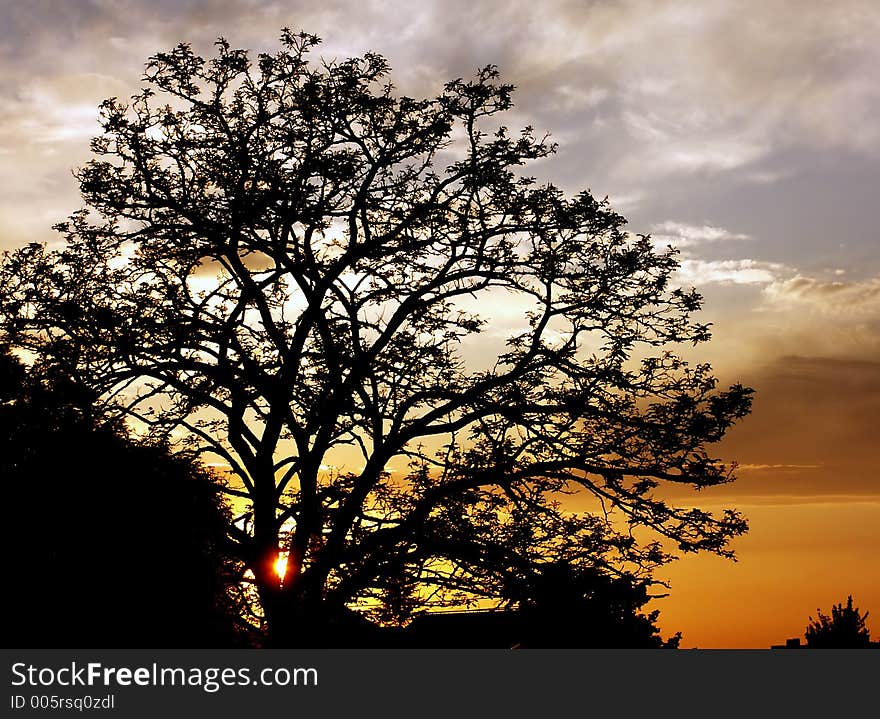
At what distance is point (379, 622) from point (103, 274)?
9.50 metres

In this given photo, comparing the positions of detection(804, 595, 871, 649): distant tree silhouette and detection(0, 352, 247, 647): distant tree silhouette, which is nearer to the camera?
detection(0, 352, 247, 647): distant tree silhouette

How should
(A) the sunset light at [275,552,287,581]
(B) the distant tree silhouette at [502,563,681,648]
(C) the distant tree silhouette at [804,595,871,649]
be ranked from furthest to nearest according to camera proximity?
(C) the distant tree silhouette at [804,595,871,649] → (A) the sunset light at [275,552,287,581] → (B) the distant tree silhouette at [502,563,681,648]

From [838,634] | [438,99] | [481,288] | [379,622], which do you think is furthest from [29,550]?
[838,634]

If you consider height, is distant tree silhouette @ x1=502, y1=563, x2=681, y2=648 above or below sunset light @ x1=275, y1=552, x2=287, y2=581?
below

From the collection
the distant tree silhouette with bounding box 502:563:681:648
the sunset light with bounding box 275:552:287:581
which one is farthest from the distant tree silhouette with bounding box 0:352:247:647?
the distant tree silhouette with bounding box 502:563:681:648

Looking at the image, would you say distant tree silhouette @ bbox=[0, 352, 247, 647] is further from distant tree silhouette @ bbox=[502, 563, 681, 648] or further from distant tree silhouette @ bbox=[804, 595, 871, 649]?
distant tree silhouette @ bbox=[804, 595, 871, 649]

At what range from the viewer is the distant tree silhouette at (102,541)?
16438 mm

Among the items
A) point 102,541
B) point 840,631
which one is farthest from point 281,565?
point 840,631

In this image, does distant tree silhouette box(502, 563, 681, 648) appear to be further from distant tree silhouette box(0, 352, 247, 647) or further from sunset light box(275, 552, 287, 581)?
distant tree silhouette box(0, 352, 247, 647)

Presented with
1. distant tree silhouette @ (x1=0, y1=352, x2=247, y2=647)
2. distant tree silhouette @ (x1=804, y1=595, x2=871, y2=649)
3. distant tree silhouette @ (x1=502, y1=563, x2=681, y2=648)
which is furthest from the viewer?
distant tree silhouette @ (x1=804, y1=595, x2=871, y2=649)

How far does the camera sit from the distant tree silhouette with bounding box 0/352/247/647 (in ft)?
53.9

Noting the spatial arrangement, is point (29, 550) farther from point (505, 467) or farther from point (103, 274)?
point (505, 467)

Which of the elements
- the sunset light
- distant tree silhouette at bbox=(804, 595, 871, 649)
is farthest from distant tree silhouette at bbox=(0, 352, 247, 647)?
distant tree silhouette at bbox=(804, 595, 871, 649)

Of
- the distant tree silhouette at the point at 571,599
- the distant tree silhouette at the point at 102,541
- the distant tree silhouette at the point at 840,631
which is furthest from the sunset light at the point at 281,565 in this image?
the distant tree silhouette at the point at 840,631
